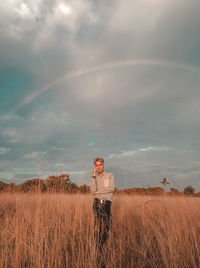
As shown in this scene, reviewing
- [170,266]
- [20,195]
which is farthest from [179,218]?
[20,195]

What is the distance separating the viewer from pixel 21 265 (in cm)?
261

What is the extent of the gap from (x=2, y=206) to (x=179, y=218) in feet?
17.7

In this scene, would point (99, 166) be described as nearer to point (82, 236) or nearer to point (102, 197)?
point (102, 197)

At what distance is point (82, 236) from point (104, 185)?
3.00 feet

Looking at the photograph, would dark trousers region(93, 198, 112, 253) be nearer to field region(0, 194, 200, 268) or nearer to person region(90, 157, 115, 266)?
person region(90, 157, 115, 266)

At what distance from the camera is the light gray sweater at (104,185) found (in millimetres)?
3902

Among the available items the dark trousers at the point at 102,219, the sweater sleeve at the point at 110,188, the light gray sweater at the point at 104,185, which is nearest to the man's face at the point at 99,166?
the light gray sweater at the point at 104,185

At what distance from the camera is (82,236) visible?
3.53 m

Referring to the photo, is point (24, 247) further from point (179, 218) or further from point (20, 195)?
point (179, 218)

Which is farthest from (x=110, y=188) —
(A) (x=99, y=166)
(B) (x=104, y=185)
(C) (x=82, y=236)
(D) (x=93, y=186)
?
(C) (x=82, y=236)

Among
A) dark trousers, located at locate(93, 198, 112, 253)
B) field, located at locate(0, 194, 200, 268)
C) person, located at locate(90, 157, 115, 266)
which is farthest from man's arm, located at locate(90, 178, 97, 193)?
field, located at locate(0, 194, 200, 268)

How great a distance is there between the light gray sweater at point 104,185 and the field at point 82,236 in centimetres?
42

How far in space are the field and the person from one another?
17 cm

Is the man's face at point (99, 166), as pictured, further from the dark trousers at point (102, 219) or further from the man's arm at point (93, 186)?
the dark trousers at point (102, 219)
